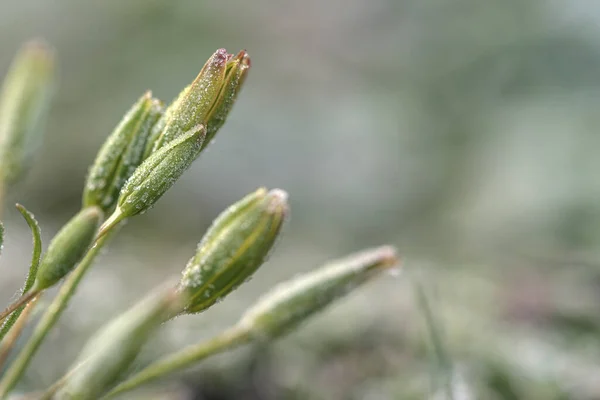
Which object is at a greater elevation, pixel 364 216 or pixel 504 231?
pixel 364 216

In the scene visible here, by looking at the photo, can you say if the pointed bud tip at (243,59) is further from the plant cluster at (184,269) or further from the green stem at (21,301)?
the green stem at (21,301)

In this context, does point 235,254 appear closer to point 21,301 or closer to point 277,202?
point 277,202

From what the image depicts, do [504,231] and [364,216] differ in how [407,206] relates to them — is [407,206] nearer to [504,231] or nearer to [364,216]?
[364,216]

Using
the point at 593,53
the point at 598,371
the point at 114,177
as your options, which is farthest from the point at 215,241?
the point at 593,53

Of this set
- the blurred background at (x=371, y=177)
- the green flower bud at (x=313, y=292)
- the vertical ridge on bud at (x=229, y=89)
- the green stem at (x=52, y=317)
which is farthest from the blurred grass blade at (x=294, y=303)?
the blurred background at (x=371, y=177)

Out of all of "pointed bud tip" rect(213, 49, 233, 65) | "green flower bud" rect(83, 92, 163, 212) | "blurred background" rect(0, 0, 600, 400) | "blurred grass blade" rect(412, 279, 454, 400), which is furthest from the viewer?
"blurred background" rect(0, 0, 600, 400)

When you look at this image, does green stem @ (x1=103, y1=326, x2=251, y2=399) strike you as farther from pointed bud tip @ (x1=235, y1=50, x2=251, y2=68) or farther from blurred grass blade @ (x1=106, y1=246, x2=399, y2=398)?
pointed bud tip @ (x1=235, y1=50, x2=251, y2=68)

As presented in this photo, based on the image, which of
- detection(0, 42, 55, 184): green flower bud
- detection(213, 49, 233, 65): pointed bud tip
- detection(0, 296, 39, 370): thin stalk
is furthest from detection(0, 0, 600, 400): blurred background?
detection(213, 49, 233, 65): pointed bud tip
